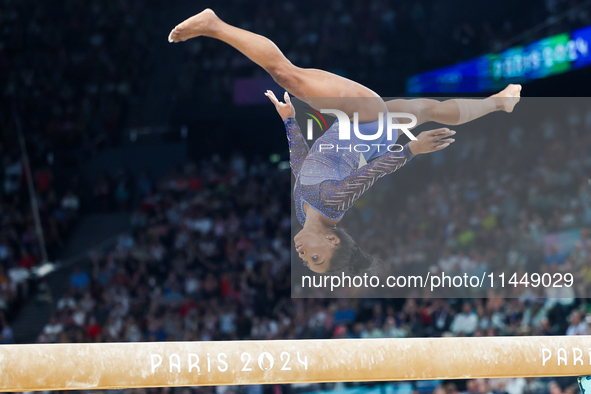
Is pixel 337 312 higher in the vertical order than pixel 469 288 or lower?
lower

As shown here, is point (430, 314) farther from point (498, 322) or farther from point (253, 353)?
point (253, 353)

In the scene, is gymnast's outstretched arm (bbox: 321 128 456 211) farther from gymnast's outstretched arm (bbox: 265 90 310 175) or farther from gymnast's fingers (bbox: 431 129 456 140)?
gymnast's outstretched arm (bbox: 265 90 310 175)

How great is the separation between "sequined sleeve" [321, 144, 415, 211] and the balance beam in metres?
1.38

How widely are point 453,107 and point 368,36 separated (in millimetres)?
5333

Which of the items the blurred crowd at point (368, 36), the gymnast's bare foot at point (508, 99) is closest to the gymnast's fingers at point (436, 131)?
the gymnast's bare foot at point (508, 99)

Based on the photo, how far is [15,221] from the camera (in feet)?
31.8

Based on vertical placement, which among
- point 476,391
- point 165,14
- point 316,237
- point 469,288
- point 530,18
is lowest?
point 476,391

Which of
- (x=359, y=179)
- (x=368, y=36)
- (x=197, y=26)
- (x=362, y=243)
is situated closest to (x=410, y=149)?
(x=359, y=179)

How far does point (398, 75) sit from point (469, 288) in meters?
4.58

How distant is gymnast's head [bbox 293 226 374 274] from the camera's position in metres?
5.28

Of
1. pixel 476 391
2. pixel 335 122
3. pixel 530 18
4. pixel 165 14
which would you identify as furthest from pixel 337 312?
pixel 165 14

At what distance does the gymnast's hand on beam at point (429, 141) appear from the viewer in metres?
5.27

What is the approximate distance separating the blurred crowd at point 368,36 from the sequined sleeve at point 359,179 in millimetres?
3759

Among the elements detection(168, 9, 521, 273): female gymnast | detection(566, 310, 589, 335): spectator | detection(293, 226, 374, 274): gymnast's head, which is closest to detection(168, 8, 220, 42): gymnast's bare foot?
detection(168, 9, 521, 273): female gymnast
